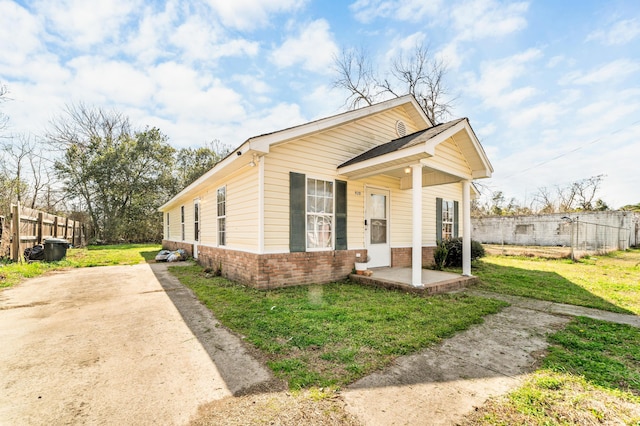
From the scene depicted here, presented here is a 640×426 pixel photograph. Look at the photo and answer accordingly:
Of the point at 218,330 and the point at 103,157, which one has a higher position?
the point at 103,157

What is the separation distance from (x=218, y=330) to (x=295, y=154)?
387 centimetres

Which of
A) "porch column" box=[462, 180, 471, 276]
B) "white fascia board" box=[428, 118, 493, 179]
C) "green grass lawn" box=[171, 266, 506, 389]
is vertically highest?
"white fascia board" box=[428, 118, 493, 179]

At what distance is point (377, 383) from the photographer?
7.52ft

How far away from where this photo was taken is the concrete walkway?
6.37ft

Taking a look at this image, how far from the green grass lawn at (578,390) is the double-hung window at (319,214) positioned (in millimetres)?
4313

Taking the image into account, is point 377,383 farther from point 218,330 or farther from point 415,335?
point 218,330

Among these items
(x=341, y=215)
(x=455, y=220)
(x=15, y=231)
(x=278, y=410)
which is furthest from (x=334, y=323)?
(x=15, y=231)

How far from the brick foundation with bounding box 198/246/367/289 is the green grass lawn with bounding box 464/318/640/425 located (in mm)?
4106

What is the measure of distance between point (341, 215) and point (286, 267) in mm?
1896

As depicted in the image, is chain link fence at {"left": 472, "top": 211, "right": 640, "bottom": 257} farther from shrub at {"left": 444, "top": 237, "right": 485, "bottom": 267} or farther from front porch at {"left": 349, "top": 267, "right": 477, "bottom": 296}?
front porch at {"left": 349, "top": 267, "right": 477, "bottom": 296}

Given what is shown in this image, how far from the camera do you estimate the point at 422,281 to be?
5.85m

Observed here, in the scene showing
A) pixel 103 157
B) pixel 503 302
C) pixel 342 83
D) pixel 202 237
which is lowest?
pixel 503 302

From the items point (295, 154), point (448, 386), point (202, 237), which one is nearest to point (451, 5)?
point (295, 154)

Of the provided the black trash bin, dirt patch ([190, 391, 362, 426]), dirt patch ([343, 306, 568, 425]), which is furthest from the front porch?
the black trash bin
